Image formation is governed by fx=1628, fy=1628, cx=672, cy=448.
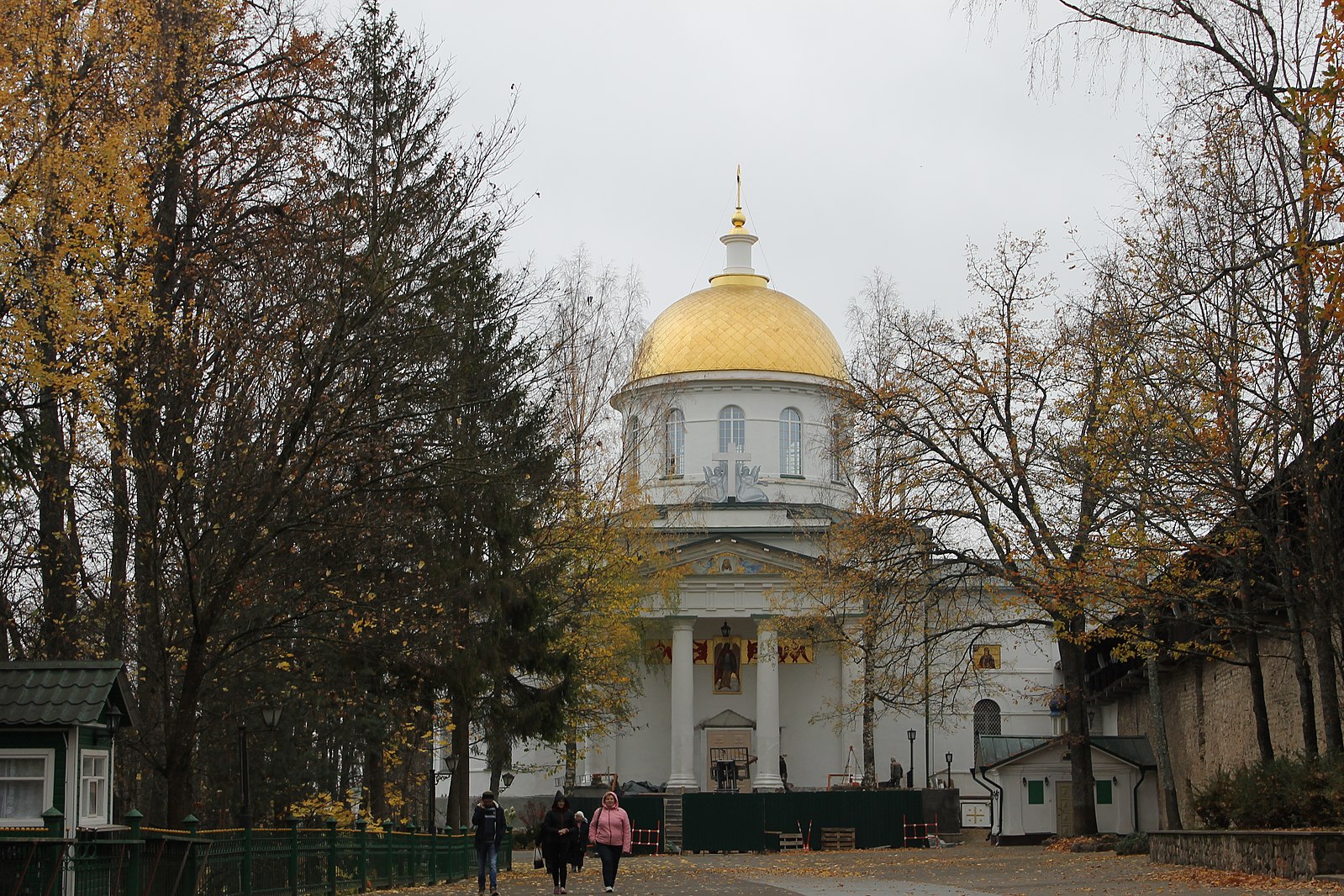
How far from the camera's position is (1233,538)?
73.8ft

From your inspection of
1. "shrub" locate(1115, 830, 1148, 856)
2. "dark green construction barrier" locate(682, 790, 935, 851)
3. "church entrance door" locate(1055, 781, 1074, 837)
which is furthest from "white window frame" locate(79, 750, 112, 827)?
"church entrance door" locate(1055, 781, 1074, 837)

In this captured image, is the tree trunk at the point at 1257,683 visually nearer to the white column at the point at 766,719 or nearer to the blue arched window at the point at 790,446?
the white column at the point at 766,719

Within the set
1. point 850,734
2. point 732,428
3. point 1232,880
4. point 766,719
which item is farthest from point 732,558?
point 1232,880

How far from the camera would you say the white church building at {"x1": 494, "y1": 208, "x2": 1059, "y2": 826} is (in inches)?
2109

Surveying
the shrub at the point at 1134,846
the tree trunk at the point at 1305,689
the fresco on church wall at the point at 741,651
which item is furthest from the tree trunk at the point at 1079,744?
the fresco on church wall at the point at 741,651

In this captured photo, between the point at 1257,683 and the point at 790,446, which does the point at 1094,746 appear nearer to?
the point at 1257,683

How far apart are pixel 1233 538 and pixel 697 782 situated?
3440 centimetres

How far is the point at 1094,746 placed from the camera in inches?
1532

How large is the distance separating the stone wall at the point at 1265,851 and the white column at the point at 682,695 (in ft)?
99.2

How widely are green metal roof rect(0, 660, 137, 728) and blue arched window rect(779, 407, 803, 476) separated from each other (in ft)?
150

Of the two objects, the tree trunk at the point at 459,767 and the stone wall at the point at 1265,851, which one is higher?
the tree trunk at the point at 459,767

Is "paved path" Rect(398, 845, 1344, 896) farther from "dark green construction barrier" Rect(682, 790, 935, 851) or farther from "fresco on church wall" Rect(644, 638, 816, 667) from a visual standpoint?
"fresco on church wall" Rect(644, 638, 816, 667)

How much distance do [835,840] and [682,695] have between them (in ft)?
42.2

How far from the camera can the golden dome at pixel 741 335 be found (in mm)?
59000
